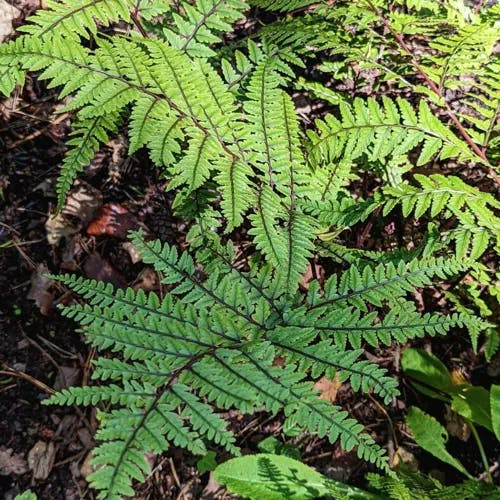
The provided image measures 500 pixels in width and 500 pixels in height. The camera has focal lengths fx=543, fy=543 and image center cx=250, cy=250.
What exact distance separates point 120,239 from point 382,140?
65.5 inches

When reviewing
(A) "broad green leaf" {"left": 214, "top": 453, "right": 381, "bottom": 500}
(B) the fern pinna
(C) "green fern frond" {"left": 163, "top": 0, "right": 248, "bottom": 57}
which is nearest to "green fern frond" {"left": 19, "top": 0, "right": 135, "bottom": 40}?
(C) "green fern frond" {"left": 163, "top": 0, "right": 248, "bottom": 57}

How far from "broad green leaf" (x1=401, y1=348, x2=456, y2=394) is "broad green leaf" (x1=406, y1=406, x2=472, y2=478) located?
173 millimetres

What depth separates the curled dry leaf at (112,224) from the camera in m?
3.22

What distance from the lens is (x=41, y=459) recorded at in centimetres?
293

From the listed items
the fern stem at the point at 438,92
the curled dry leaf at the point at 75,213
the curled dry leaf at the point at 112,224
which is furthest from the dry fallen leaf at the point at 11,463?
the fern stem at the point at 438,92

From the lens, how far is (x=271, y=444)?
2.92 metres

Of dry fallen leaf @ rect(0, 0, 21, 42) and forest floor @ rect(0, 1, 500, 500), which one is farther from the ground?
dry fallen leaf @ rect(0, 0, 21, 42)

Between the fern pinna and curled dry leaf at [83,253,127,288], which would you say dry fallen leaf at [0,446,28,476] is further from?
the fern pinna

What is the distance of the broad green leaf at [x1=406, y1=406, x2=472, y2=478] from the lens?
9.40 ft

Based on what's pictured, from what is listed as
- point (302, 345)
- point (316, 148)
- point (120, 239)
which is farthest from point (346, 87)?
point (302, 345)

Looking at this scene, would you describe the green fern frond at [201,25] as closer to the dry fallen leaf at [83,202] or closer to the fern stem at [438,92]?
the fern stem at [438,92]

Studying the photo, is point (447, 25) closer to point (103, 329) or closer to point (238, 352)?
point (238, 352)

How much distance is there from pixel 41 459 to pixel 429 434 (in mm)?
2084

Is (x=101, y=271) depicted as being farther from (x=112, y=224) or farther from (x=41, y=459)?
(x=41, y=459)
